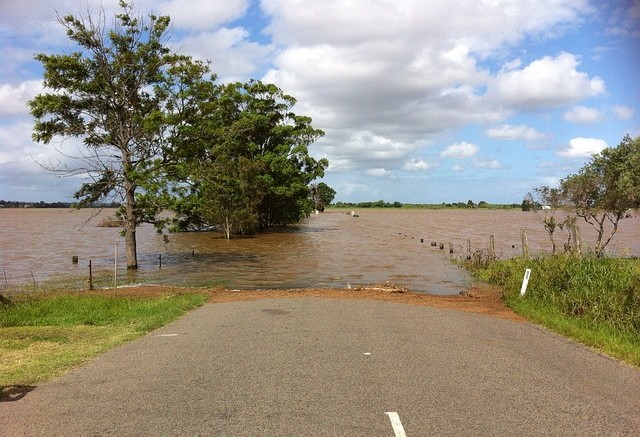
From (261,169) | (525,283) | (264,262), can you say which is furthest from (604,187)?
(261,169)

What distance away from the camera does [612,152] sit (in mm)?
24688

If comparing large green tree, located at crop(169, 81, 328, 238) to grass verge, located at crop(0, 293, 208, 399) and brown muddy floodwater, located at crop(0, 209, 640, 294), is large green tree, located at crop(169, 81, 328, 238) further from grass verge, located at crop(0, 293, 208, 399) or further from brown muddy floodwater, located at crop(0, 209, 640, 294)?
grass verge, located at crop(0, 293, 208, 399)

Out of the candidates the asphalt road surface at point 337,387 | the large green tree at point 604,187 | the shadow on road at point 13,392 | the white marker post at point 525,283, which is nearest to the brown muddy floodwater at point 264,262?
the large green tree at point 604,187

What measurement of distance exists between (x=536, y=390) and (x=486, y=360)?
1438mm

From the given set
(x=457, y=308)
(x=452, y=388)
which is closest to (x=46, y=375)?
(x=452, y=388)

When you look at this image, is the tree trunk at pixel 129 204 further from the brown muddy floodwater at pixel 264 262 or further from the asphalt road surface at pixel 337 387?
the asphalt road surface at pixel 337 387

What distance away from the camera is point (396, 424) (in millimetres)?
5223

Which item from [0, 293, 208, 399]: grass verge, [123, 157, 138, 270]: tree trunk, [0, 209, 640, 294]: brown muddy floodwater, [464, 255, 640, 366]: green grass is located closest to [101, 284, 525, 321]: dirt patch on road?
[464, 255, 640, 366]: green grass

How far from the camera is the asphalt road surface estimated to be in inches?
207

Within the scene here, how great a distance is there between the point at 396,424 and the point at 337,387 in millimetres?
1298

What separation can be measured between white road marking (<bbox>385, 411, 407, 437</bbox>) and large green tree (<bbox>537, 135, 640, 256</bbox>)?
2051 cm

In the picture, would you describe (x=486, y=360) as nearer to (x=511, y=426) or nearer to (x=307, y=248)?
(x=511, y=426)

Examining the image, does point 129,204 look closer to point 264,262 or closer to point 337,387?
point 264,262

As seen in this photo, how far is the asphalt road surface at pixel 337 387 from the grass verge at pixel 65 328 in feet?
1.48
